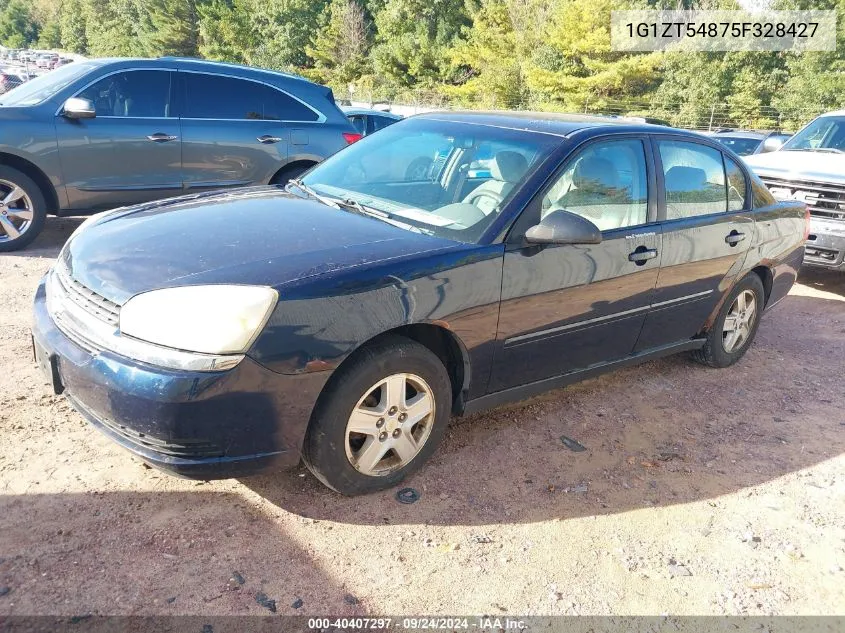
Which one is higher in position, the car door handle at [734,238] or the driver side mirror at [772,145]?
the driver side mirror at [772,145]

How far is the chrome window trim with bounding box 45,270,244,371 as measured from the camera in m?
2.44

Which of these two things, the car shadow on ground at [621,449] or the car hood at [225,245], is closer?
the car hood at [225,245]

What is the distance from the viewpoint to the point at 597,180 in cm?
372

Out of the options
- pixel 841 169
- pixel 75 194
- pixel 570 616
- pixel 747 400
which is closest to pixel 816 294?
pixel 841 169

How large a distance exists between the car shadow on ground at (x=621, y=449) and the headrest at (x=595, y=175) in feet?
4.27

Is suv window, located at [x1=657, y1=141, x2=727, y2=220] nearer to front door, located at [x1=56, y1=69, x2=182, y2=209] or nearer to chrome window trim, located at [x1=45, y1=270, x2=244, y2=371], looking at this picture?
chrome window trim, located at [x1=45, y1=270, x2=244, y2=371]

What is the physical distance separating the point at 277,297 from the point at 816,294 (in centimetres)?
674

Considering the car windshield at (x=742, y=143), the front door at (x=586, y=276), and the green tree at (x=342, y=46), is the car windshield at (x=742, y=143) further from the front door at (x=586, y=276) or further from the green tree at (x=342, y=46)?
the green tree at (x=342, y=46)

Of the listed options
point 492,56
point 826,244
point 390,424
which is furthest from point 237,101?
point 492,56

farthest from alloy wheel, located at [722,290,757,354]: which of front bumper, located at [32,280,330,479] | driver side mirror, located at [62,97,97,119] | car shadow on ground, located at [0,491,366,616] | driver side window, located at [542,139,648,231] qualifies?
driver side mirror, located at [62,97,97,119]

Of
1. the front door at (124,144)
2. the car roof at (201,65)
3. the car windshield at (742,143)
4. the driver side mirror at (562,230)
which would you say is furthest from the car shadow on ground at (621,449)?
the car windshield at (742,143)

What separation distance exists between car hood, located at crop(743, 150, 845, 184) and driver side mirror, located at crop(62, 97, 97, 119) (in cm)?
646

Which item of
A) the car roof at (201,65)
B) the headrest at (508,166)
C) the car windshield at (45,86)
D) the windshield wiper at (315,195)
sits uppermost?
the car roof at (201,65)

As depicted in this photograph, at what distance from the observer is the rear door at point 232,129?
6.93 meters
